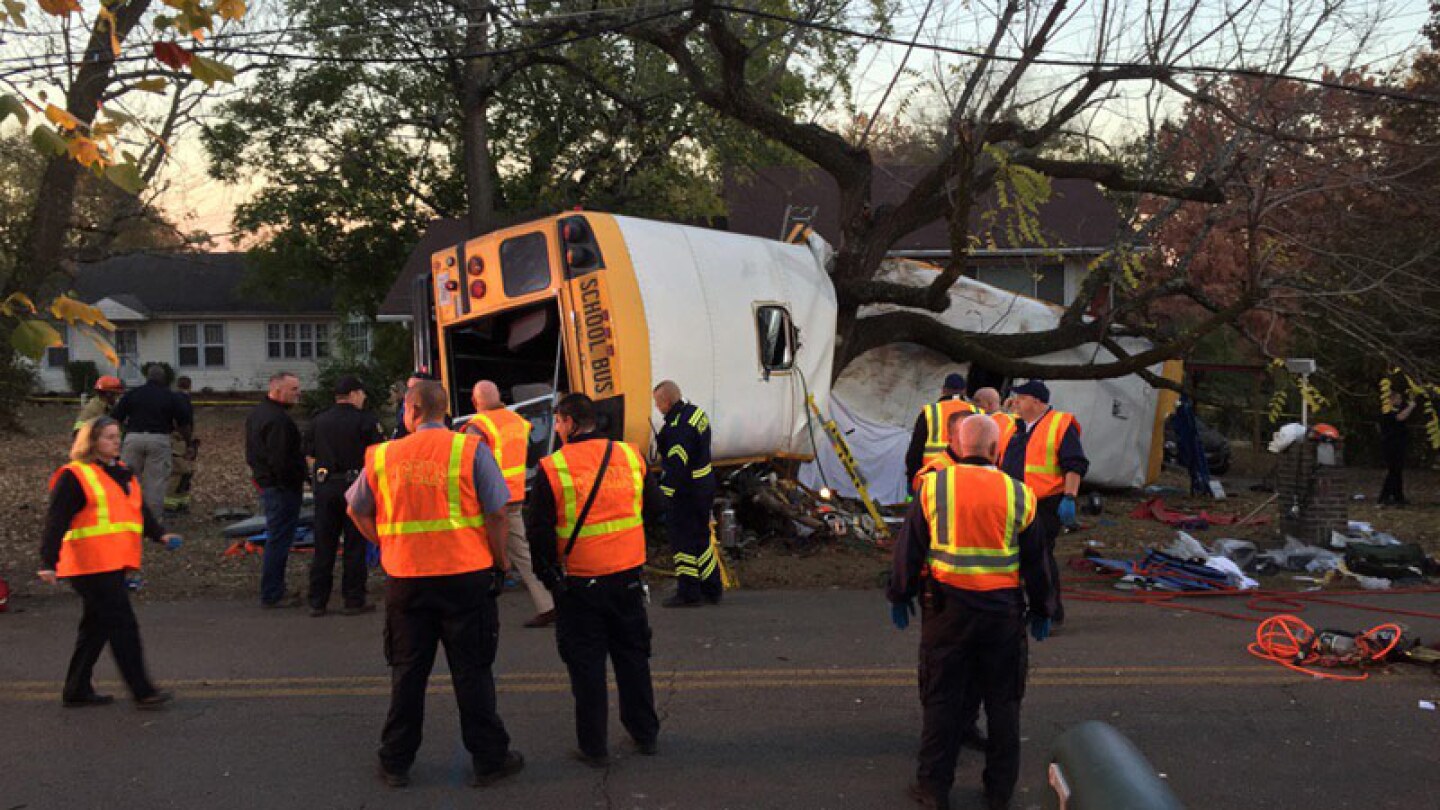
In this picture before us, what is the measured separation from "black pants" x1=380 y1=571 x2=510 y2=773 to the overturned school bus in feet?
14.7

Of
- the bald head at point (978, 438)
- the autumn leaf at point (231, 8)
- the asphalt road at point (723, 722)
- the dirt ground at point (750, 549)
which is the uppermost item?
the autumn leaf at point (231, 8)

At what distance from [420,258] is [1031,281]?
43.0ft

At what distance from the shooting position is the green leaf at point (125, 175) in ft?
12.6

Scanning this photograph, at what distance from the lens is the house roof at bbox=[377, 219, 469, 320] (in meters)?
24.4

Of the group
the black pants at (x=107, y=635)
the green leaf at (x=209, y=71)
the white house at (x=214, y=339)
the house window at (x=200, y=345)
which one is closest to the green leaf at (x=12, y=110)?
the green leaf at (x=209, y=71)

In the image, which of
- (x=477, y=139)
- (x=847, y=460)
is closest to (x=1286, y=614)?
(x=847, y=460)

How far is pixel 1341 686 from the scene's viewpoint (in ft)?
21.1

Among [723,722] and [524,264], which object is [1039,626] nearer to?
[723,722]

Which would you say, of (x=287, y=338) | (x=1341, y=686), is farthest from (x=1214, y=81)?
(x=287, y=338)

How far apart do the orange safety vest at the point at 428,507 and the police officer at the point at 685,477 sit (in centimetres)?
338

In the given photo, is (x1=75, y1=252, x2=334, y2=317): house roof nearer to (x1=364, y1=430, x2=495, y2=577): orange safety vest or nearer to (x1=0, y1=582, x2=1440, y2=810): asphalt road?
(x1=0, y1=582, x2=1440, y2=810): asphalt road

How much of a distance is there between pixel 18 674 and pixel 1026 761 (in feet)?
19.4

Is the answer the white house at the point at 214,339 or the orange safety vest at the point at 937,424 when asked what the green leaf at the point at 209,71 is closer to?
the orange safety vest at the point at 937,424

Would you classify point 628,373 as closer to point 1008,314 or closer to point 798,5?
point 798,5
